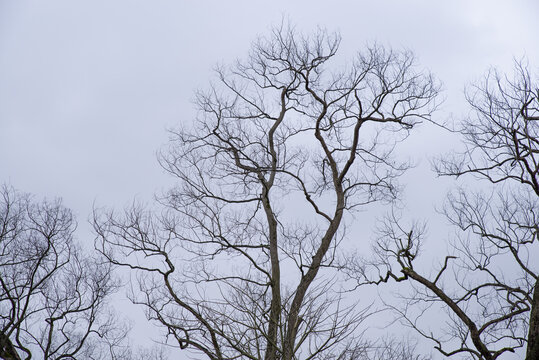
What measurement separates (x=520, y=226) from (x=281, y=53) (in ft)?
20.1

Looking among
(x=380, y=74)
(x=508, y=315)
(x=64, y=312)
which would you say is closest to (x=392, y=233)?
(x=508, y=315)

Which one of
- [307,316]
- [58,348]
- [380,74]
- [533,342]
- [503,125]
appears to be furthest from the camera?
[58,348]

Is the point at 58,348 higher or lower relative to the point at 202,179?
lower

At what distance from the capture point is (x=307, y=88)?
12039 millimetres

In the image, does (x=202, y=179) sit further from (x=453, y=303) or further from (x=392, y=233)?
(x=453, y=303)

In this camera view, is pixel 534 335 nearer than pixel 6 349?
Yes

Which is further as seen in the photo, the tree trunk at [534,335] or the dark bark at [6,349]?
the dark bark at [6,349]

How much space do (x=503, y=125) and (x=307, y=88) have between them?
411 centimetres

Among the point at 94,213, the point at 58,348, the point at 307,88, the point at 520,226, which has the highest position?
the point at 307,88

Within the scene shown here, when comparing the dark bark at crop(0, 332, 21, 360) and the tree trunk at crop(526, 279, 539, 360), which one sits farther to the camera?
the dark bark at crop(0, 332, 21, 360)

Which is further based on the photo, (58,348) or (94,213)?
(58,348)

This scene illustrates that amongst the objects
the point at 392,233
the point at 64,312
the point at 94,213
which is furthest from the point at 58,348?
the point at 392,233

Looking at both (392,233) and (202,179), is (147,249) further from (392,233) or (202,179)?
(392,233)

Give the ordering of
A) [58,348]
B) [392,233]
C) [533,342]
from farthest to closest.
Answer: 1. [58,348]
2. [392,233]
3. [533,342]
